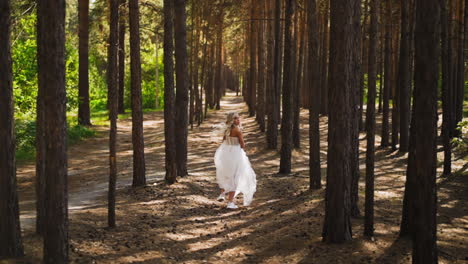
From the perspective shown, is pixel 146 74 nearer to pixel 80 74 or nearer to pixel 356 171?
pixel 80 74

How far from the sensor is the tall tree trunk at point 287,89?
14.8 metres

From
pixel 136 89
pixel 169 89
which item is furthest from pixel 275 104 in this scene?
pixel 136 89

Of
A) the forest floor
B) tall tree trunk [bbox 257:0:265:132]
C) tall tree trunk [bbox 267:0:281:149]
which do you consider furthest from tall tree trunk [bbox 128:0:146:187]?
tall tree trunk [bbox 257:0:265:132]

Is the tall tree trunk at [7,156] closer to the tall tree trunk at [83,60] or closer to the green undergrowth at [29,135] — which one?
the green undergrowth at [29,135]

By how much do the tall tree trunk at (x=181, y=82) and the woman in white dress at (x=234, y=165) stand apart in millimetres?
2944

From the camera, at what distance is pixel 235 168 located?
38.2 feet

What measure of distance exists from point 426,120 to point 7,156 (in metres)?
5.14

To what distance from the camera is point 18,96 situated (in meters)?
22.3

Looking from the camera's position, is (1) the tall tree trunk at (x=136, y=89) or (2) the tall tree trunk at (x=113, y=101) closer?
(2) the tall tree trunk at (x=113, y=101)

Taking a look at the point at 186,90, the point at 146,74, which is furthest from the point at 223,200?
the point at 146,74

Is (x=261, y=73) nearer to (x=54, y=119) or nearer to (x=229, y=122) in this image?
(x=229, y=122)

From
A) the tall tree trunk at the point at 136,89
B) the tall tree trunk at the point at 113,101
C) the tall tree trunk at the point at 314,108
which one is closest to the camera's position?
the tall tree trunk at the point at 113,101

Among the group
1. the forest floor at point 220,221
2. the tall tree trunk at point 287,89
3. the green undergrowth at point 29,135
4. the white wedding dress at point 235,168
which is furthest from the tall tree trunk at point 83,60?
the white wedding dress at point 235,168

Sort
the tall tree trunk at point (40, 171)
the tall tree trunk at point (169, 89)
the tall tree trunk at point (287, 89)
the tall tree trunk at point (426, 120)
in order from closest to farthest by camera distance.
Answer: the tall tree trunk at point (426, 120) → the tall tree trunk at point (40, 171) → the tall tree trunk at point (169, 89) → the tall tree trunk at point (287, 89)
